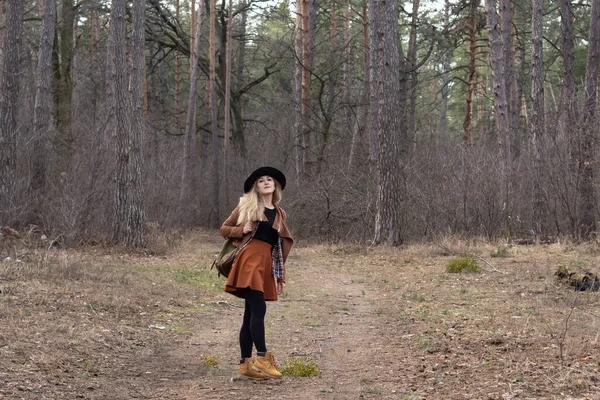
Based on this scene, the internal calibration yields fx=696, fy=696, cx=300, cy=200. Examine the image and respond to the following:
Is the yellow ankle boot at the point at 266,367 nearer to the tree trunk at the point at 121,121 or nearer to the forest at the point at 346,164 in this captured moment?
the forest at the point at 346,164

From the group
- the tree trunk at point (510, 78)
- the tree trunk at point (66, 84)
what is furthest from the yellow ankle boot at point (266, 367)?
the tree trunk at point (510, 78)

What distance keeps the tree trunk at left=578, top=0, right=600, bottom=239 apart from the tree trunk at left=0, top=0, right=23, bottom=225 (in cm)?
1270

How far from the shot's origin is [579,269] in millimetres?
11164

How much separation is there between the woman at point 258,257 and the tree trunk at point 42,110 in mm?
11954

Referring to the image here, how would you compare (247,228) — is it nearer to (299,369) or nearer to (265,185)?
(265,185)

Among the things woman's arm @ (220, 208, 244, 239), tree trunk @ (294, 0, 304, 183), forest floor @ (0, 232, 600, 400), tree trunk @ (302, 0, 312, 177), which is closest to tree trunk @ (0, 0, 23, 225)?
forest floor @ (0, 232, 600, 400)

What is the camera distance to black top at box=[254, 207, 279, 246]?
22.0 ft

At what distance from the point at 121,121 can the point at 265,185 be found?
10253 mm

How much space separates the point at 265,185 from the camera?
6750 millimetres

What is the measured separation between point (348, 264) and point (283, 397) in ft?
34.6

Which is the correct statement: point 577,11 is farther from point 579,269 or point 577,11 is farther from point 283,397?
point 283,397

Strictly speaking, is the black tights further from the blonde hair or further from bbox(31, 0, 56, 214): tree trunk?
bbox(31, 0, 56, 214): tree trunk

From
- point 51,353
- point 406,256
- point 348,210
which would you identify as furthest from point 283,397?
point 348,210

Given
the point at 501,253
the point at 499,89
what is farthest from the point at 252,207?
the point at 499,89
